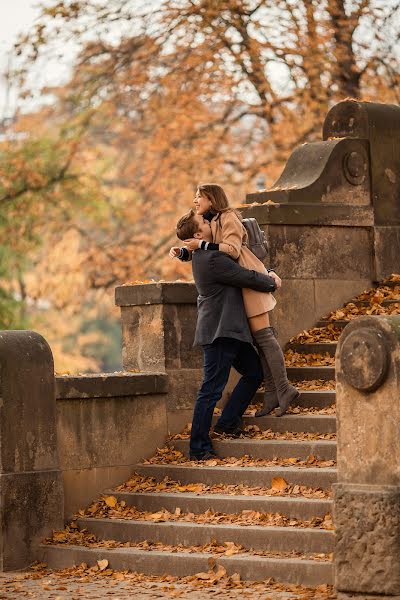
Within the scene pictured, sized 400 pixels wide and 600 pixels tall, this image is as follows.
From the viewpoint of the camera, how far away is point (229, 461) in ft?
31.8

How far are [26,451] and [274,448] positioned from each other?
176cm

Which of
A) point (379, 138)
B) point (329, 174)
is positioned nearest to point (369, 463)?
point (329, 174)

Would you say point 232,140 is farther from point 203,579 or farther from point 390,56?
point 203,579

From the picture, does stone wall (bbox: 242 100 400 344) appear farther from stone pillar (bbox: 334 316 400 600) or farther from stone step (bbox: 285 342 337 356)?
stone pillar (bbox: 334 316 400 600)

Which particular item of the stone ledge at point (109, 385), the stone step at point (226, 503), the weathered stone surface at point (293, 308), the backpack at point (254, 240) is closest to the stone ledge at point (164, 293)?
the stone ledge at point (109, 385)

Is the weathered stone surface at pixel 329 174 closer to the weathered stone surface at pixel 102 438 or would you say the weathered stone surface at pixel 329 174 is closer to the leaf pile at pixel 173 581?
the weathered stone surface at pixel 102 438

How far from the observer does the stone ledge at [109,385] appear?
986 cm

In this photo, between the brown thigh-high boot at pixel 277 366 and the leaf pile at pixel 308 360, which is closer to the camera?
the brown thigh-high boot at pixel 277 366

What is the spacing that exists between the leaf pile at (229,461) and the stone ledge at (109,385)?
496mm

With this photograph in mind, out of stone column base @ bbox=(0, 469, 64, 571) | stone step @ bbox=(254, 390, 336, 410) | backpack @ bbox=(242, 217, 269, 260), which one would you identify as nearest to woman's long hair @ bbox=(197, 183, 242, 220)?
backpack @ bbox=(242, 217, 269, 260)

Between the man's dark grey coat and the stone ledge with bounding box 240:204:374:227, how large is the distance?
151 centimetres

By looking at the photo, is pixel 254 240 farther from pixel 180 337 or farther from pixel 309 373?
pixel 309 373

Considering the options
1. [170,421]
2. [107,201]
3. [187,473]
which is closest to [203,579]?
Result: [187,473]

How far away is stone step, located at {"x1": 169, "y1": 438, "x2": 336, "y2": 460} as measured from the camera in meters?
9.26
